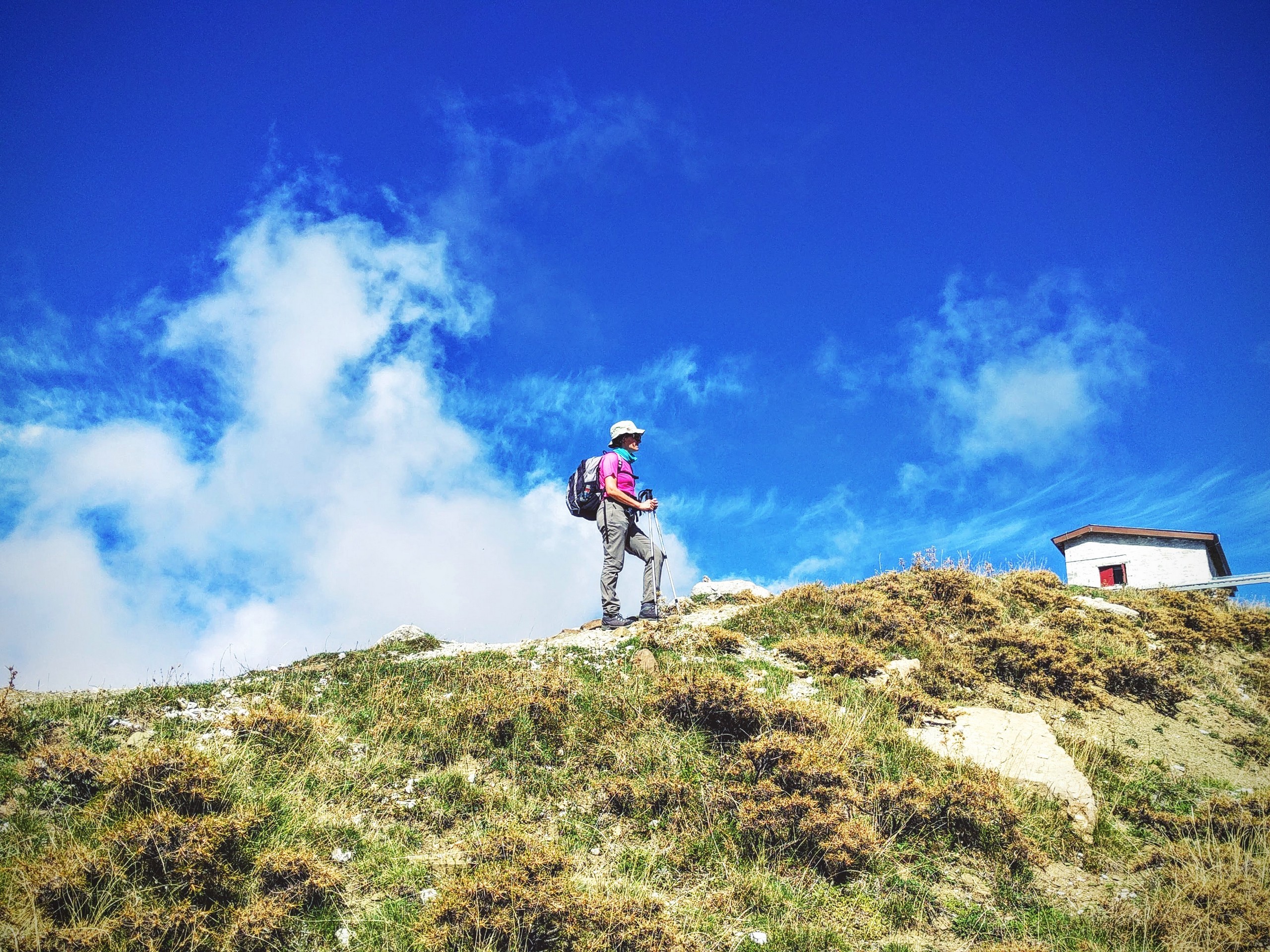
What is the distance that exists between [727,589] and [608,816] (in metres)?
9.83

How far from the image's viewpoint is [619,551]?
11789mm

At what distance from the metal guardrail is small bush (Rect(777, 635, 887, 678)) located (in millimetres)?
10936

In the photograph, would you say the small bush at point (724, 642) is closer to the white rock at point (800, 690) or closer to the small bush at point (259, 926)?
the white rock at point (800, 690)

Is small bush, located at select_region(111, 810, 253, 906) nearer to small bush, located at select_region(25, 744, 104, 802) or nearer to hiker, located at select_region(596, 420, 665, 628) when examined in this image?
small bush, located at select_region(25, 744, 104, 802)

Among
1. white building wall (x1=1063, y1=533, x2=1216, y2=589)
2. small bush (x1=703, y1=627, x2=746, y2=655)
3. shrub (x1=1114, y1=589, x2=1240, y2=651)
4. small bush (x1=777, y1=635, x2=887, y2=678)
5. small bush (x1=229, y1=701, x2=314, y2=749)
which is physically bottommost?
small bush (x1=229, y1=701, x2=314, y2=749)

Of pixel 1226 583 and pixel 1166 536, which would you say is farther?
pixel 1166 536

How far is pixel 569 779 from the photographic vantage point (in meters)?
7.00

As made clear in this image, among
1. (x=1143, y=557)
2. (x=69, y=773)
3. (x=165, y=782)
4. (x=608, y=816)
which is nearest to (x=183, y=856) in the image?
(x=165, y=782)

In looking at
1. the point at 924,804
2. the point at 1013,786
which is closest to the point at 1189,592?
the point at 1013,786

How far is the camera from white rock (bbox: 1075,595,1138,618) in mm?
14109

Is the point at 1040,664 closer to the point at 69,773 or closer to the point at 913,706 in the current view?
the point at 913,706

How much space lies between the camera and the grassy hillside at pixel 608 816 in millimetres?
4938

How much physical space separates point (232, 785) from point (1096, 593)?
17459 mm

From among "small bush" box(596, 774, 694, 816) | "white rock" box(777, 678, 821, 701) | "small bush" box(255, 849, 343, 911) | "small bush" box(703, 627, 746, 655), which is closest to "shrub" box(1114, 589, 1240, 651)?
"white rock" box(777, 678, 821, 701)
